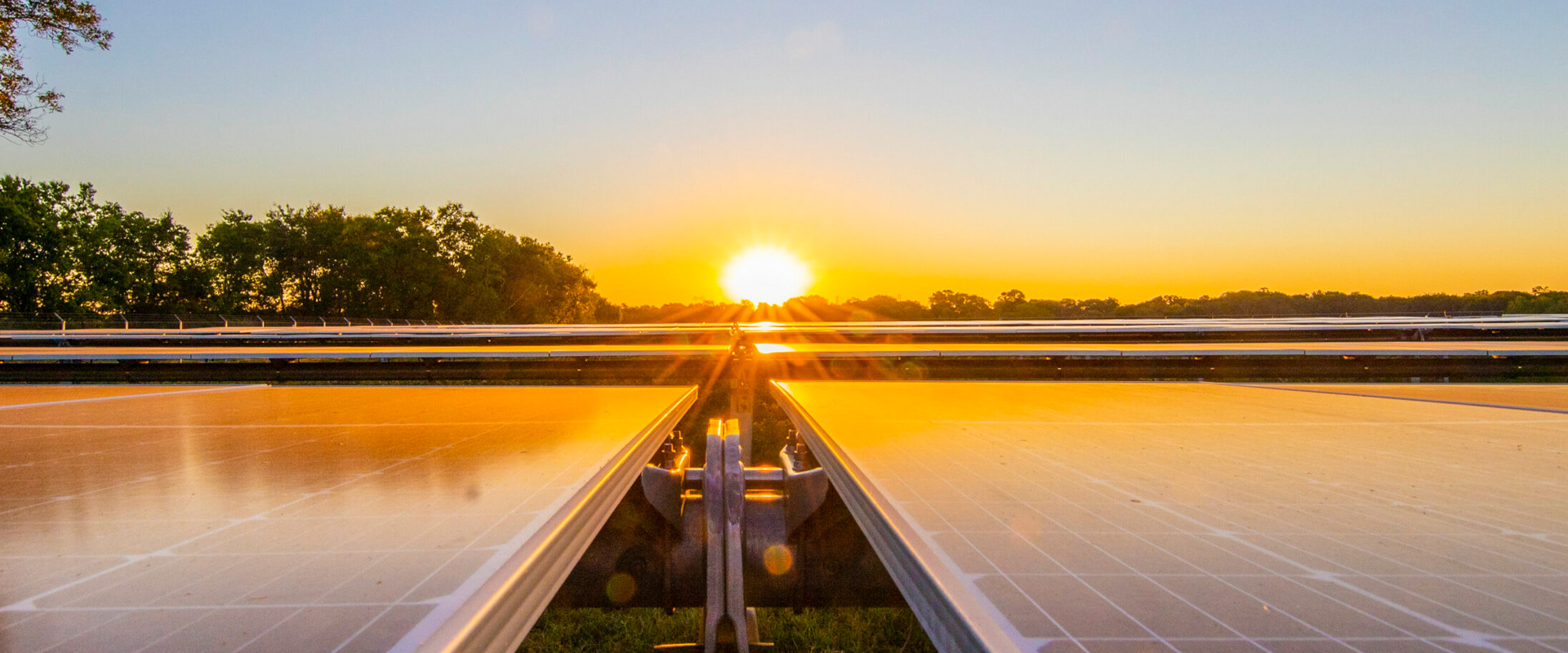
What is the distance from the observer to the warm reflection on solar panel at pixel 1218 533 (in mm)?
1006

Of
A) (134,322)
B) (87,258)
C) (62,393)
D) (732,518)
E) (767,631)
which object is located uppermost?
(87,258)

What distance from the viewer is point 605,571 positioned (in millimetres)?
2332

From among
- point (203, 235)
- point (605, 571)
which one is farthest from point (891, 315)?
point (203, 235)

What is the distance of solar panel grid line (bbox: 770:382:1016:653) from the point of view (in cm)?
96

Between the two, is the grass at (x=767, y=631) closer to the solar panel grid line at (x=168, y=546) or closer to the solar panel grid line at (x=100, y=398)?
the solar panel grid line at (x=168, y=546)

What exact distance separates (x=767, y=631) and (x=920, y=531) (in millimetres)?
2891

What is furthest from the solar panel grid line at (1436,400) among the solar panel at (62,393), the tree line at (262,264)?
the tree line at (262,264)

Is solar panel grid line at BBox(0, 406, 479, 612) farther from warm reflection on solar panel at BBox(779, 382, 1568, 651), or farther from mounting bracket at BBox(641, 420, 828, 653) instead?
warm reflection on solar panel at BBox(779, 382, 1568, 651)

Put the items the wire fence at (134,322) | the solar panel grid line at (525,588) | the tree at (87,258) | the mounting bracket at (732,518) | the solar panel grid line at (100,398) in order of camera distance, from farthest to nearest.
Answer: the tree at (87,258)
the wire fence at (134,322)
the solar panel grid line at (100,398)
the mounting bracket at (732,518)
the solar panel grid line at (525,588)

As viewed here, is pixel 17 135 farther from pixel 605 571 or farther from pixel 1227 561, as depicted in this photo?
pixel 1227 561

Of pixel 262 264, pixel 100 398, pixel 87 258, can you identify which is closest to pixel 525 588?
pixel 100 398

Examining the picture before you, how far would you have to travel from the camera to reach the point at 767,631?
13.0 ft

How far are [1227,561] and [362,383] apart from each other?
10046 millimetres

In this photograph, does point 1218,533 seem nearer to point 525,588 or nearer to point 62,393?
point 525,588
